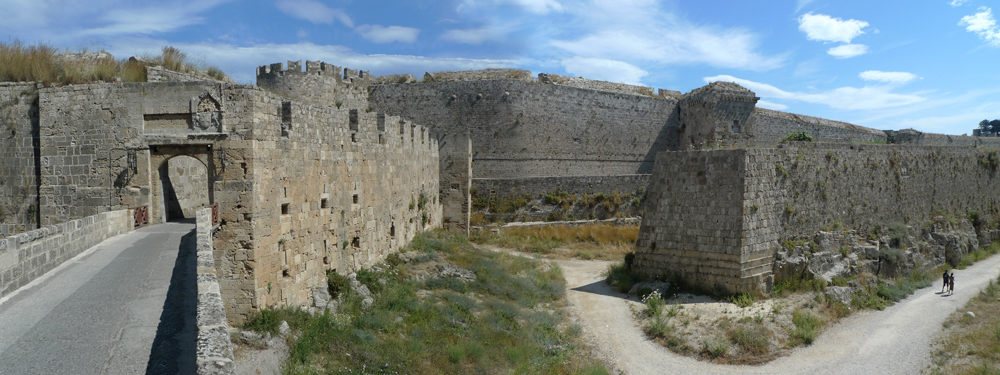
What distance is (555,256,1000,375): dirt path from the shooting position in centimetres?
1133

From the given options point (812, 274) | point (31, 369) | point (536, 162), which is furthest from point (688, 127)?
point (31, 369)

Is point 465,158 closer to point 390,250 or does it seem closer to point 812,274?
point 390,250

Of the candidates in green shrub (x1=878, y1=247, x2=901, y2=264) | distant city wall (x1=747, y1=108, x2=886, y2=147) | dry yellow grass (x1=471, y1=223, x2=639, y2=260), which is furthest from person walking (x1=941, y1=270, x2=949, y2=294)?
distant city wall (x1=747, y1=108, x2=886, y2=147)

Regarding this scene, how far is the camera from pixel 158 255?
8.10 m

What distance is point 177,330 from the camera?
522 centimetres

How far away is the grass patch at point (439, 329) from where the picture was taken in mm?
8602

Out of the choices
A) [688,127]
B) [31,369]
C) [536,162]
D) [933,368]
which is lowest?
[933,368]

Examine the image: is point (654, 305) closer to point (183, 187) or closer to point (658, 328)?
point (658, 328)

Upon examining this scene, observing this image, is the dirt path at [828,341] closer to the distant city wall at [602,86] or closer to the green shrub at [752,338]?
the green shrub at [752,338]

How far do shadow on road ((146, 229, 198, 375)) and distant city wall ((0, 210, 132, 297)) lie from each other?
4.77ft

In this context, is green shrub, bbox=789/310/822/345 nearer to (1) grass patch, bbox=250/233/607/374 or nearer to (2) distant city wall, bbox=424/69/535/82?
(1) grass patch, bbox=250/233/607/374

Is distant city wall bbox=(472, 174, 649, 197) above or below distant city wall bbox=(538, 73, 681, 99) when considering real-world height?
below

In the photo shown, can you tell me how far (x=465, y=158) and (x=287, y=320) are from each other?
574 inches

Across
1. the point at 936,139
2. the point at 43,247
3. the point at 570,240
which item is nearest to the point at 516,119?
the point at 570,240
